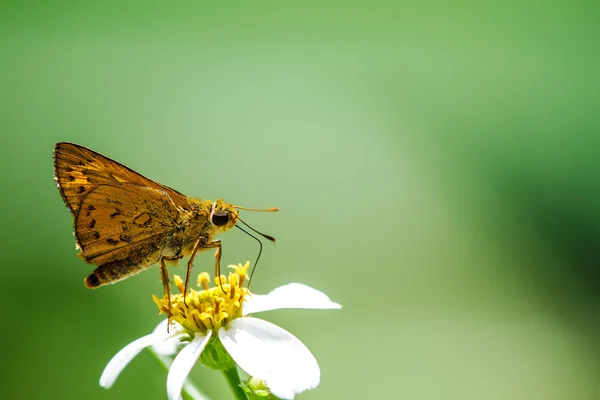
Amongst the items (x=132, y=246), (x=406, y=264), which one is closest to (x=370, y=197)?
(x=406, y=264)

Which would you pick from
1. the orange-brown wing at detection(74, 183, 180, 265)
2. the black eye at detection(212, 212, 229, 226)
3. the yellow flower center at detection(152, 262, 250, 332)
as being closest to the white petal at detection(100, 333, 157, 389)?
the yellow flower center at detection(152, 262, 250, 332)

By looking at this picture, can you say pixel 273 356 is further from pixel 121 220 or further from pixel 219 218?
pixel 121 220

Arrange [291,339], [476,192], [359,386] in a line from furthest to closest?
[476,192]
[359,386]
[291,339]

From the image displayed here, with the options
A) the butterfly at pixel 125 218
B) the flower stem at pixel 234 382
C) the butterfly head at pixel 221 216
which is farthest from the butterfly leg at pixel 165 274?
the flower stem at pixel 234 382

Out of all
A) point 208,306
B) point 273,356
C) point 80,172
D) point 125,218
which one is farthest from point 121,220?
point 273,356

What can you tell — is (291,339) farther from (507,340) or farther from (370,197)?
(370,197)

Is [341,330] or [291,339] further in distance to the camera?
[341,330]

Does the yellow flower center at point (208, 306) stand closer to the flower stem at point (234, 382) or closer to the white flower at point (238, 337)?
the white flower at point (238, 337)
